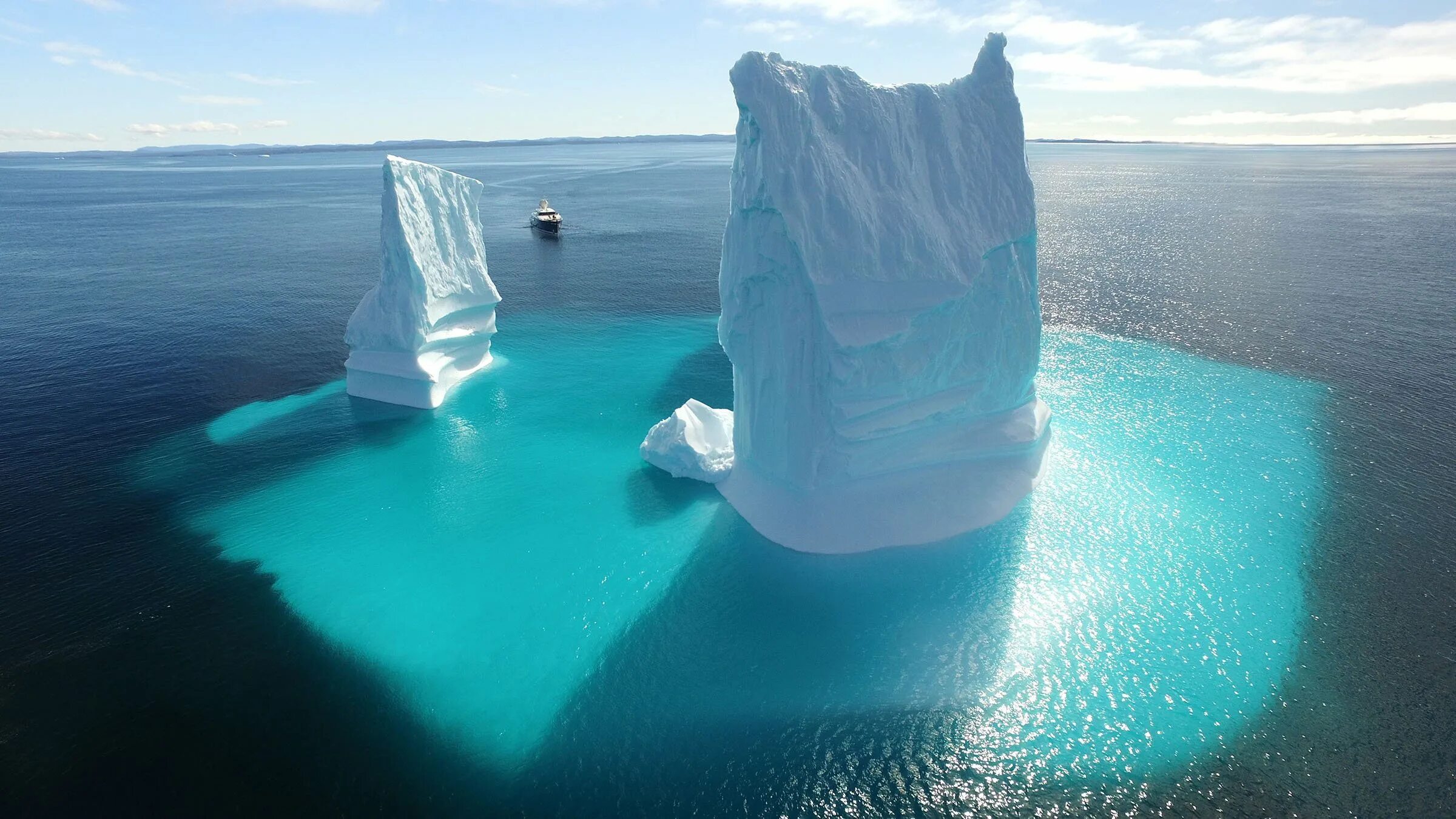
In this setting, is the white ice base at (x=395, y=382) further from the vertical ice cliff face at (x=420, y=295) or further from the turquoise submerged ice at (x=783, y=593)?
the turquoise submerged ice at (x=783, y=593)

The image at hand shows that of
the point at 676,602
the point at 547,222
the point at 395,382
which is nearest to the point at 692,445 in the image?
the point at 676,602

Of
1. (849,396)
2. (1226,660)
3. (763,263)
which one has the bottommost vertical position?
(1226,660)

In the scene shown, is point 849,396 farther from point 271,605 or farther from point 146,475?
point 146,475

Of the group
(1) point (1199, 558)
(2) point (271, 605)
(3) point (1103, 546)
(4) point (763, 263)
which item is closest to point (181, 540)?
(2) point (271, 605)

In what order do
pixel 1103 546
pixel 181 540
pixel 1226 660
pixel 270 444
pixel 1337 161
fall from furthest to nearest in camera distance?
pixel 1337 161
pixel 270 444
pixel 181 540
pixel 1103 546
pixel 1226 660

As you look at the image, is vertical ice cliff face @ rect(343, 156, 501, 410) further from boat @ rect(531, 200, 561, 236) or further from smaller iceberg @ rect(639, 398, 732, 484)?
boat @ rect(531, 200, 561, 236)

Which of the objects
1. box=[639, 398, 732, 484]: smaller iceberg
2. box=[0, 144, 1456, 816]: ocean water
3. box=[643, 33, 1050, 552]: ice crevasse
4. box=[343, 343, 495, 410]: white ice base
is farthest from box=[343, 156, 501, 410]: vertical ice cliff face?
box=[643, 33, 1050, 552]: ice crevasse

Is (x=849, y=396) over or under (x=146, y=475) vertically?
over

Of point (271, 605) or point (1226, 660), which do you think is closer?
point (1226, 660)
